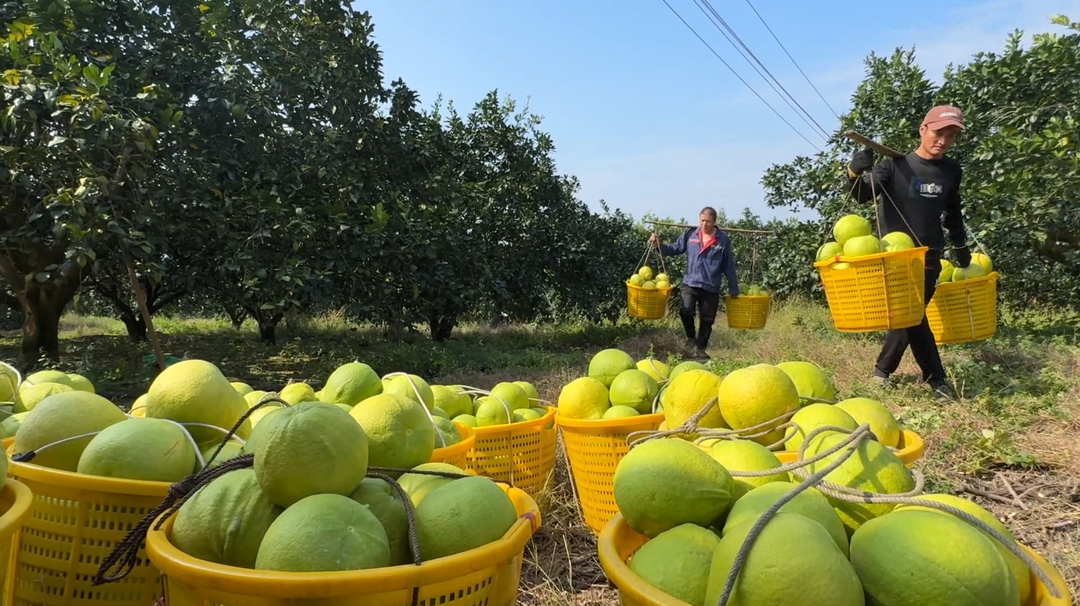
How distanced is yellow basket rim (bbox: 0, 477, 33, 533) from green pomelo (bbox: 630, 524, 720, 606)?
41.4 inches

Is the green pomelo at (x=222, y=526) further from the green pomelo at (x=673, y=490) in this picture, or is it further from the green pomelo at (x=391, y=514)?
the green pomelo at (x=673, y=490)

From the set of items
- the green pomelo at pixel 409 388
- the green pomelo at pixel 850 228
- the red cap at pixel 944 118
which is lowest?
the green pomelo at pixel 409 388

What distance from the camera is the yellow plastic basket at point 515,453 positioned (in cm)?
262

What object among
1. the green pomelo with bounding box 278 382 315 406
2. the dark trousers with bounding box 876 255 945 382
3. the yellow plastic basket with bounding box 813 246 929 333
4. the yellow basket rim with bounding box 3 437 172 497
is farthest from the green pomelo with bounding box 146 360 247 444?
the dark trousers with bounding box 876 255 945 382

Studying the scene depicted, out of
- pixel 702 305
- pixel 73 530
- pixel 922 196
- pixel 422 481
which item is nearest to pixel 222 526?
pixel 422 481

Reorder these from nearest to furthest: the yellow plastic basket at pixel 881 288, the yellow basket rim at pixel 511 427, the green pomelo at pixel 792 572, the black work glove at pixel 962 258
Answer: the green pomelo at pixel 792 572
the yellow basket rim at pixel 511 427
the yellow plastic basket at pixel 881 288
the black work glove at pixel 962 258

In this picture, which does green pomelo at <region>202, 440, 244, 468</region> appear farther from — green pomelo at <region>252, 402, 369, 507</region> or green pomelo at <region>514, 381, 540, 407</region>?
green pomelo at <region>514, 381, 540, 407</region>

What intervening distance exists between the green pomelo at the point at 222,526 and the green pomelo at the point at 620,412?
154cm

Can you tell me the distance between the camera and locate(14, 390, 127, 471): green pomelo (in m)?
1.58

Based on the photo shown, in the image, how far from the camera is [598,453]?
2.55 meters

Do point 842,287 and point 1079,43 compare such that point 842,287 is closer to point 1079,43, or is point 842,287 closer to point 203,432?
point 203,432

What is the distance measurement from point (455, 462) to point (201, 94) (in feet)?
17.8

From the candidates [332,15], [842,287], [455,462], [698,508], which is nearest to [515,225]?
[332,15]

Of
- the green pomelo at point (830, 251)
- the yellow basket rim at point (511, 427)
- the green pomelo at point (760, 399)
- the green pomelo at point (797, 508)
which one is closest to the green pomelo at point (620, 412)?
the yellow basket rim at point (511, 427)
